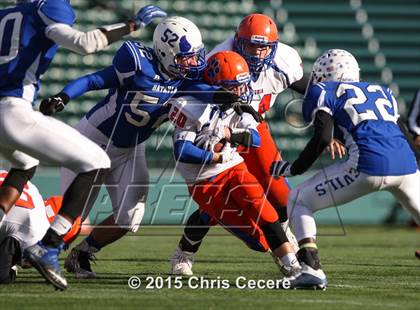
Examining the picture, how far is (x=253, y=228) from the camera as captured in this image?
579 centimetres

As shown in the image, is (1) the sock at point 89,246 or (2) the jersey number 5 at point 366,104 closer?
(2) the jersey number 5 at point 366,104

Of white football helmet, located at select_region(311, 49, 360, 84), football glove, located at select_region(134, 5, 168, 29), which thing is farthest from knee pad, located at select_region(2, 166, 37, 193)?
white football helmet, located at select_region(311, 49, 360, 84)

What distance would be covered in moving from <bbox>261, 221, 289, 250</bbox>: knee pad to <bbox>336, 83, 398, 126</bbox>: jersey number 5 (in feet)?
2.58

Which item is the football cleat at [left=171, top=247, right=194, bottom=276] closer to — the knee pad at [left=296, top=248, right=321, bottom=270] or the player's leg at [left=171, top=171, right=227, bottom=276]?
the player's leg at [left=171, top=171, right=227, bottom=276]

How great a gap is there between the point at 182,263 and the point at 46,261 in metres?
1.52

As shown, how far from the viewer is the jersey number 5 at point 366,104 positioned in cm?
541

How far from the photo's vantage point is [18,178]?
5453 millimetres

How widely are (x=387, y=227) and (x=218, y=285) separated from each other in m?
7.68

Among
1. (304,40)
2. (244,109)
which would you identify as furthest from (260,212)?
(304,40)

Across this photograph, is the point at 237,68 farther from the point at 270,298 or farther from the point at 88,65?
the point at 88,65

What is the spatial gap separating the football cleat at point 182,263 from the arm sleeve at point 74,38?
73.6 inches

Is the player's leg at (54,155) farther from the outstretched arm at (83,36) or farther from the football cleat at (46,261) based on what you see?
the outstretched arm at (83,36)

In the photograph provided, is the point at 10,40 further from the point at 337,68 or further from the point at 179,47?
the point at 337,68

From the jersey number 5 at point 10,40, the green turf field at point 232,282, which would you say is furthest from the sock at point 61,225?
the jersey number 5 at point 10,40
